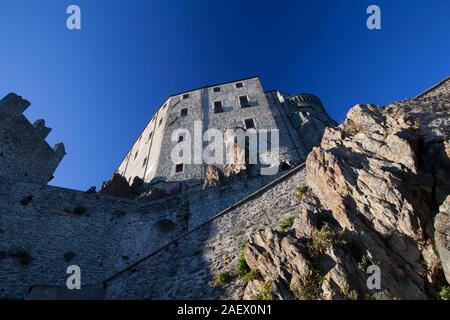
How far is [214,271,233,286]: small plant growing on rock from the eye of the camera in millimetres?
9727

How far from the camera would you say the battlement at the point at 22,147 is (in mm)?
25609

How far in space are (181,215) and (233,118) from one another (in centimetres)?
1539

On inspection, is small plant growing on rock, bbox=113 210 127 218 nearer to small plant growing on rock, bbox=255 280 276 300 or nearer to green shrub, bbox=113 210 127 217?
green shrub, bbox=113 210 127 217

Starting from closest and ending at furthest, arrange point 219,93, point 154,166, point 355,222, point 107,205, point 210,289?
point 355,222 < point 210,289 < point 107,205 < point 154,166 < point 219,93

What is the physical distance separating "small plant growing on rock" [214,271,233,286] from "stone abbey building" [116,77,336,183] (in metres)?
16.7

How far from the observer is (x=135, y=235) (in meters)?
18.5

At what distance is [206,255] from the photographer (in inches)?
→ 446

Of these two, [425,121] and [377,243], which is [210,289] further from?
[425,121]

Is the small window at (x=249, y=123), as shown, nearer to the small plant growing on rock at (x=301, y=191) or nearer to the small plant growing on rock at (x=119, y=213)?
the small plant growing on rock at (x=119, y=213)

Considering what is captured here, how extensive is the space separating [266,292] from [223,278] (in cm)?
205

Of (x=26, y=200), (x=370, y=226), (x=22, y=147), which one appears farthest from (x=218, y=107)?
(x=370, y=226)

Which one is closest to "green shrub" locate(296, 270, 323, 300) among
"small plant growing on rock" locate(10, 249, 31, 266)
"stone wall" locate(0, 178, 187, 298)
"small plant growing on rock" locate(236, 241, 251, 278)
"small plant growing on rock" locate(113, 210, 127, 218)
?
"small plant growing on rock" locate(236, 241, 251, 278)

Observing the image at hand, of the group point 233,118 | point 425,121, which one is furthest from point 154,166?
point 425,121
